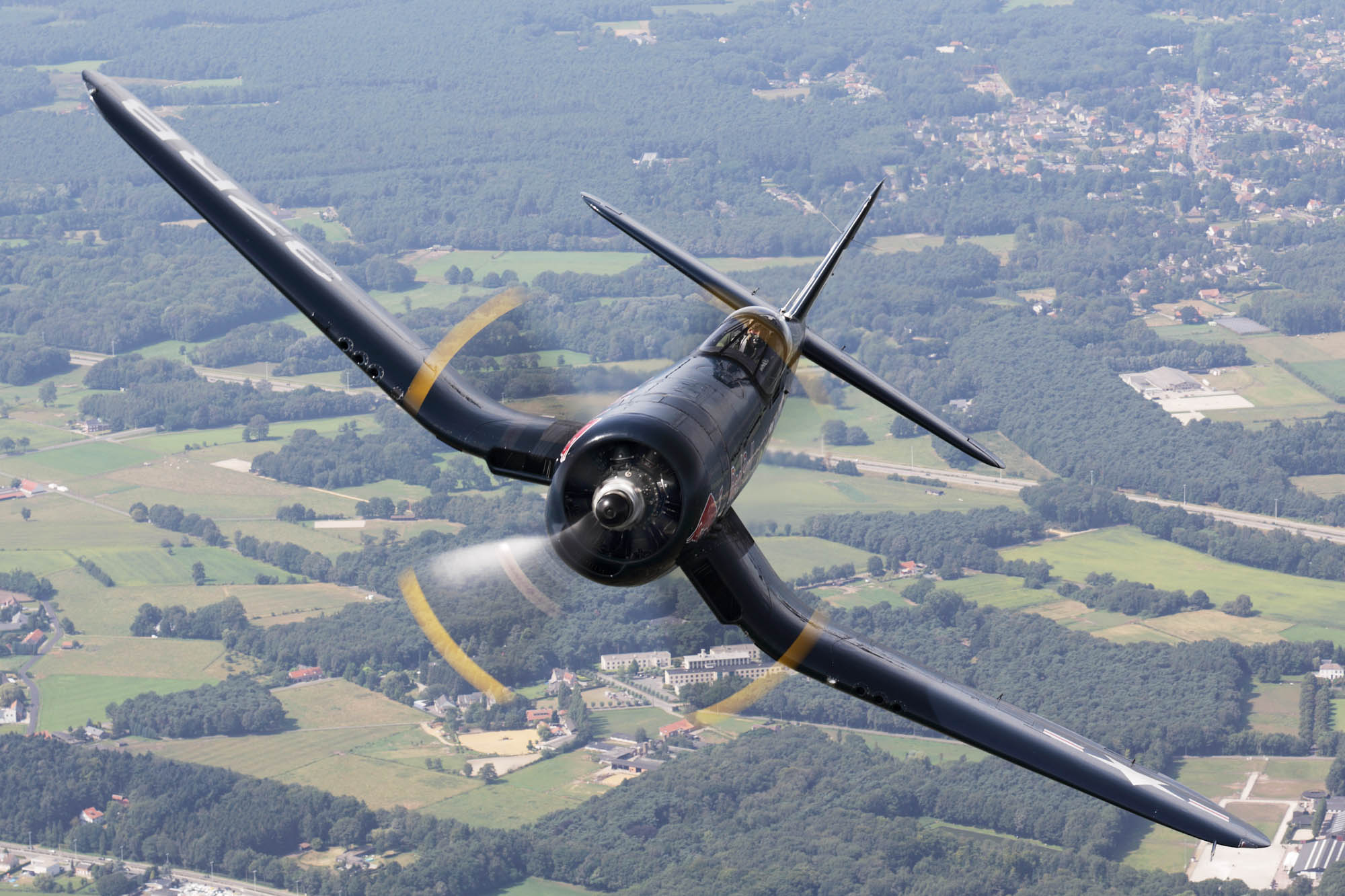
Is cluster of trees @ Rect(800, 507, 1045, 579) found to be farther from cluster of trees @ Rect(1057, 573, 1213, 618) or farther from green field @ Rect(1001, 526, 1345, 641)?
cluster of trees @ Rect(1057, 573, 1213, 618)

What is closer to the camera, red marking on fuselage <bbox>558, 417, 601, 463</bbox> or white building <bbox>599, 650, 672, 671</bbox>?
red marking on fuselage <bbox>558, 417, 601, 463</bbox>

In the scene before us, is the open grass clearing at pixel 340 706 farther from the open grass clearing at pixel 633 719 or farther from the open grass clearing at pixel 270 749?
the open grass clearing at pixel 633 719

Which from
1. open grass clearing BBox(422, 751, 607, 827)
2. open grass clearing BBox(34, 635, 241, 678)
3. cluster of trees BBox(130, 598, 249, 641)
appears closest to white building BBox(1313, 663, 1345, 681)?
open grass clearing BBox(422, 751, 607, 827)

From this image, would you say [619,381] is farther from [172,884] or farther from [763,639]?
[172,884]

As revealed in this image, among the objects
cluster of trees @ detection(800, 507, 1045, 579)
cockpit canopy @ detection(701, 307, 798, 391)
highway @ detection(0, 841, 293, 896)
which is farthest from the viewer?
Result: cluster of trees @ detection(800, 507, 1045, 579)

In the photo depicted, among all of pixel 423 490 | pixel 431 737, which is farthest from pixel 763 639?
pixel 423 490

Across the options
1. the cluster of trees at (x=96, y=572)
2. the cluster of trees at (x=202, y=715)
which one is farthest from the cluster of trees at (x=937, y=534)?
the cluster of trees at (x=96, y=572)
